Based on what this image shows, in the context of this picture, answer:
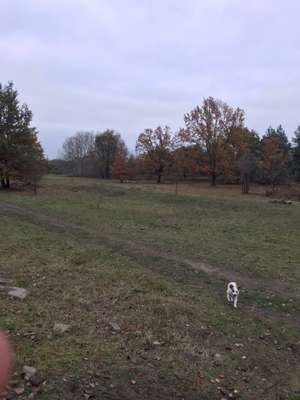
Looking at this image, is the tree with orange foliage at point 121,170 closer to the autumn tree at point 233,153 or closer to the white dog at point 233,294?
the autumn tree at point 233,153

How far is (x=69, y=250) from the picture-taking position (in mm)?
11211

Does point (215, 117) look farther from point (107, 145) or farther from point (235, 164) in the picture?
point (107, 145)

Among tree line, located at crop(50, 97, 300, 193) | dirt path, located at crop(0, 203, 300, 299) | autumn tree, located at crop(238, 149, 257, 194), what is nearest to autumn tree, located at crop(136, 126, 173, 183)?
tree line, located at crop(50, 97, 300, 193)

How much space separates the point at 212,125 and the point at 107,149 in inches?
977

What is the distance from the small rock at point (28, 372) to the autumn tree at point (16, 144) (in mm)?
29426

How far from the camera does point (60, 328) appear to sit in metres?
5.90

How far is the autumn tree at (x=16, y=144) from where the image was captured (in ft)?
106

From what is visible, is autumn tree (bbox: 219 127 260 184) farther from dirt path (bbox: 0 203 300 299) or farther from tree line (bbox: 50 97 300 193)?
dirt path (bbox: 0 203 300 299)

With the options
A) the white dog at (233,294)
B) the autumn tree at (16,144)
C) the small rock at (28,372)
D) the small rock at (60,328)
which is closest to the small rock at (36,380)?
the small rock at (28,372)

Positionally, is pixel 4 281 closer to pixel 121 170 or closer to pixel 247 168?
pixel 247 168

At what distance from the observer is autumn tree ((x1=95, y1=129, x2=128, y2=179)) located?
69.4m

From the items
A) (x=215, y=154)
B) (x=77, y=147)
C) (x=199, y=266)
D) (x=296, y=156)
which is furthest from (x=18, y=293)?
(x=77, y=147)

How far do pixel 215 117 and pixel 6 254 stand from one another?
44.4 metres

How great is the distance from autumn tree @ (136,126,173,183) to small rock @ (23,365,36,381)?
5181cm
